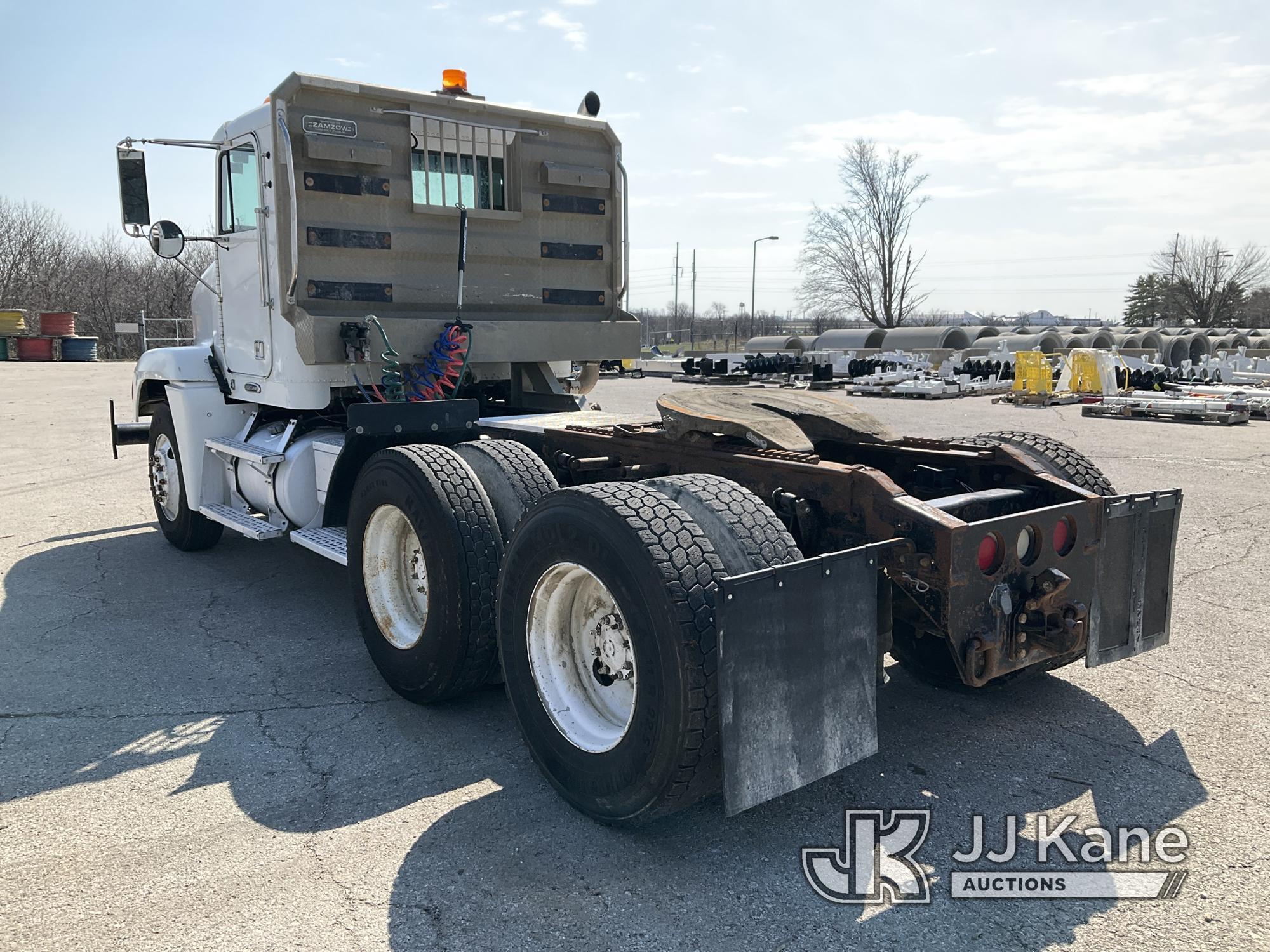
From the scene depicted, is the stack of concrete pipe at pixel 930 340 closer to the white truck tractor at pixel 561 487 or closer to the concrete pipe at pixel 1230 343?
the concrete pipe at pixel 1230 343

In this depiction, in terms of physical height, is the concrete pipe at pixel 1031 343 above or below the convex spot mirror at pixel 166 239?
below

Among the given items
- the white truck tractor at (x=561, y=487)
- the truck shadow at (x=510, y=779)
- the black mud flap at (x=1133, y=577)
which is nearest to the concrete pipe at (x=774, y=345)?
the white truck tractor at (x=561, y=487)

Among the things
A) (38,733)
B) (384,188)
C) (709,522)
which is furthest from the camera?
(384,188)

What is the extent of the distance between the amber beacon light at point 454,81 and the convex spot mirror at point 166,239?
196 cm

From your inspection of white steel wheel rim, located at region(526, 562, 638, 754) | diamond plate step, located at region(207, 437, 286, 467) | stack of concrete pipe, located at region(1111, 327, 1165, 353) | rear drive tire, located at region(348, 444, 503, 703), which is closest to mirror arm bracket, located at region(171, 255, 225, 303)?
diamond plate step, located at region(207, 437, 286, 467)

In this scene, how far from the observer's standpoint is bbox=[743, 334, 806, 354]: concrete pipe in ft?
116

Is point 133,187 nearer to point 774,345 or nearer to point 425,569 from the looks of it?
point 425,569

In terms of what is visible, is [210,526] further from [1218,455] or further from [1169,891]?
[1218,455]

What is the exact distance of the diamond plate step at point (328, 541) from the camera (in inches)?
199

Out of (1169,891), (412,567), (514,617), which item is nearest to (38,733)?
(412,567)

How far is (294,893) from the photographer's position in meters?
2.88

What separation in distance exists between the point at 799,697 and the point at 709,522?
2.04 feet

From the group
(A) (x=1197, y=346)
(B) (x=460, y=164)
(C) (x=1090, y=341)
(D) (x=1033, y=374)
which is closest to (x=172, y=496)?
(B) (x=460, y=164)

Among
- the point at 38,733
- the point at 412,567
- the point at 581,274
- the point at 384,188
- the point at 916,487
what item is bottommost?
the point at 38,733
